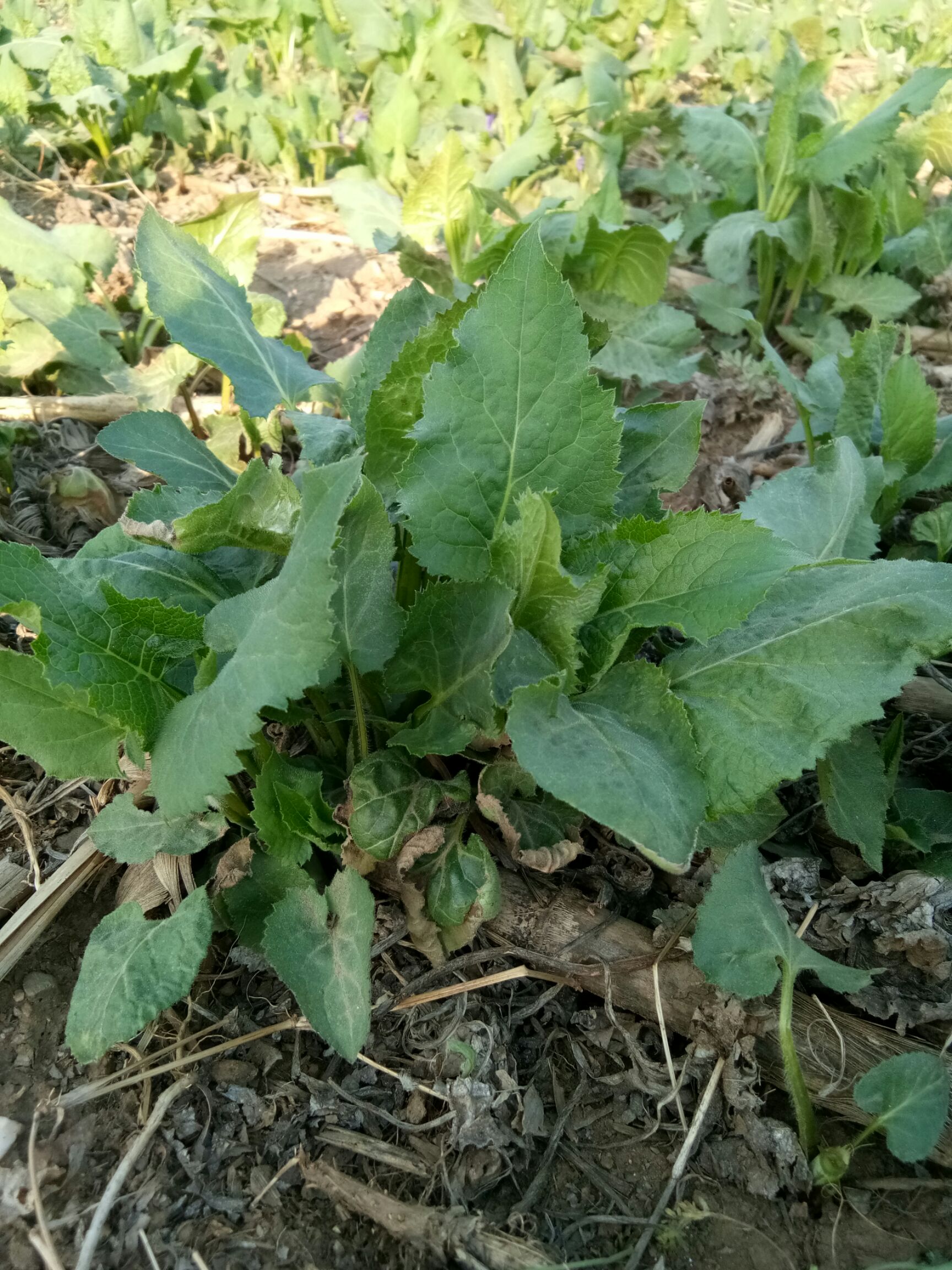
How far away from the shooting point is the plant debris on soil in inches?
51.4

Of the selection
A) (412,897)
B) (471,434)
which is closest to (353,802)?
(412,897)

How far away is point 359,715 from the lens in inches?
62.9

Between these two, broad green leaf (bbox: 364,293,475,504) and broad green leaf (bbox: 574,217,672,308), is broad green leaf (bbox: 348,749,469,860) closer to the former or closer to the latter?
broad green leaf (bbox: 364,293,475,504)

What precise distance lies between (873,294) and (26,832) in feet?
10.4

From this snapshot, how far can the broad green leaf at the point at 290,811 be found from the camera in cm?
144

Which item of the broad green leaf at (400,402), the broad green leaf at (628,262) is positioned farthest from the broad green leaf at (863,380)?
the broad green leaf at (400,402)

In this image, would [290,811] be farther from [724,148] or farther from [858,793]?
[724,148]

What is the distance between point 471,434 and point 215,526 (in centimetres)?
43

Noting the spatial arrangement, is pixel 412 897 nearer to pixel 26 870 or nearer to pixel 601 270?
pixel 26 870

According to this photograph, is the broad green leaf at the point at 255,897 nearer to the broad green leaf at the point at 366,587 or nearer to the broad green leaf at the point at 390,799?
the broad green leaf at the point at 390,799

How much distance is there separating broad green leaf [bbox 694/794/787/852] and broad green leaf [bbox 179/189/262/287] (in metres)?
2.16

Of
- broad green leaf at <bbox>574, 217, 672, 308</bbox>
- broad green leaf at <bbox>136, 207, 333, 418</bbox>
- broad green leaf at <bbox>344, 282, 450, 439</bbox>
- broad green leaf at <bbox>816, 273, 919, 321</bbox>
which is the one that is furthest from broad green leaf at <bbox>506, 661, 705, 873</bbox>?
broad green leaf at <bbox>816, 273, 919, 321</bbox>

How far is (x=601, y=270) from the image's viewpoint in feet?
9.49

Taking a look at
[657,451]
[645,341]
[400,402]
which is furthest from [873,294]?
[400,402]
